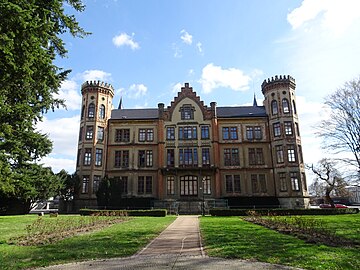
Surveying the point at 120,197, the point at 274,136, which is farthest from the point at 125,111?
the point at 274,136

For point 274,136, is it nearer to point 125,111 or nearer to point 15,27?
point 125,111

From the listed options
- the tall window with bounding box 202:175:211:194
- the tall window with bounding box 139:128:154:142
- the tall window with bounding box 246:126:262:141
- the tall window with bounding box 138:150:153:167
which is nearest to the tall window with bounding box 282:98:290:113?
the tall window with bounding box 246:126:262:141

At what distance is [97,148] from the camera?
38062mm

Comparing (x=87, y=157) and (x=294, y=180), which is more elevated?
(x=87, y=157)

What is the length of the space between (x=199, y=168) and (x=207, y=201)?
4370mm

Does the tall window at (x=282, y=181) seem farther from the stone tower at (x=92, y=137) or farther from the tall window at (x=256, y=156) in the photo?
the stone tower at (x=92, y=137)

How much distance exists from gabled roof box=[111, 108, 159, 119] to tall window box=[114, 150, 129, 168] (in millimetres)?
5701

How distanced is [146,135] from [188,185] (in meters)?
9.56

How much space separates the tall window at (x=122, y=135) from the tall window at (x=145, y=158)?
117 inches

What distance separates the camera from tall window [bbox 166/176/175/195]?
120ft

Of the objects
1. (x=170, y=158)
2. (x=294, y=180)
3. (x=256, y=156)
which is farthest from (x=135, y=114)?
(x=294, y=180)

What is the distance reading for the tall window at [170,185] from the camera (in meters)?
36.6

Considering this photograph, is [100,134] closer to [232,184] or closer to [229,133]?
[229,133]

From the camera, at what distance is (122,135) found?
39.8 m
